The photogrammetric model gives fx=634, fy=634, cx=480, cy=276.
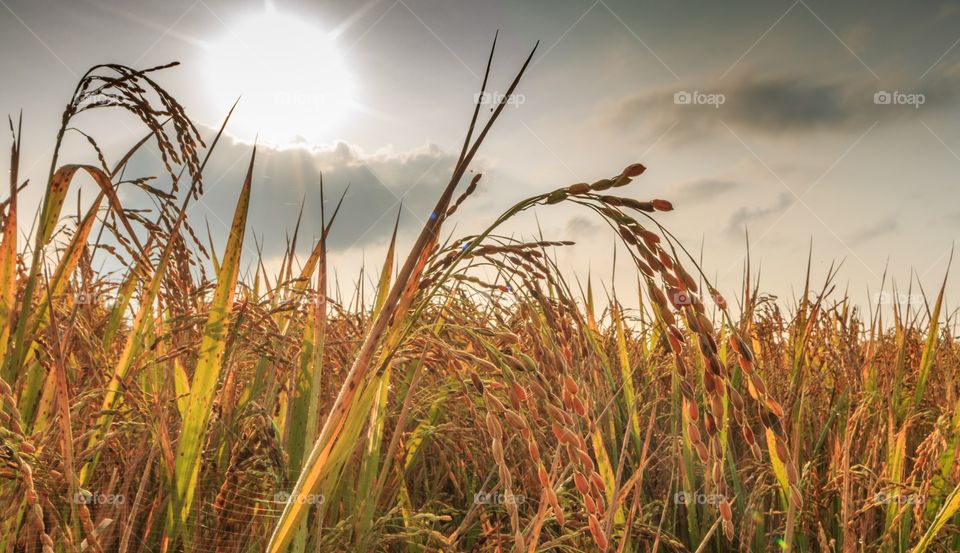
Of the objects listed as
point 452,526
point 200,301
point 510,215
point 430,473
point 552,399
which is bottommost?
point 452,526

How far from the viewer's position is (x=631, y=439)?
274cm

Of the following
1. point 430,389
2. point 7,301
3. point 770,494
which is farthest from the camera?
point 770,494

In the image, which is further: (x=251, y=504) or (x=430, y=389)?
(x=430, y=389)

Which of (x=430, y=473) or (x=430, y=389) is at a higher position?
(x=430, y=389)

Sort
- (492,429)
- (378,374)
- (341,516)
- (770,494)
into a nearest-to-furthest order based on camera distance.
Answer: (492,429) → (378,374) → (341,516) → (770,494)

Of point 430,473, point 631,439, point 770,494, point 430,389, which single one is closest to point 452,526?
point 430,473

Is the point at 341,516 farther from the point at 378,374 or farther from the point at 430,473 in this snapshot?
the point at 378,374

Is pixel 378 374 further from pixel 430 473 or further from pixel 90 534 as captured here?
pixel 430 473

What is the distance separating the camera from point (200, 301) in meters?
2.64

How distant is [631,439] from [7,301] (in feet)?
7.55

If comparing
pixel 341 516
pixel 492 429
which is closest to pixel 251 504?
pixel 341 516

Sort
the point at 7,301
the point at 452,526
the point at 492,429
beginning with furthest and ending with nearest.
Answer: the point at 452,526 → the point at 7,301 → the point at 492,429

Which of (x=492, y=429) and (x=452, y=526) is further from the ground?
(x=492, y=429)

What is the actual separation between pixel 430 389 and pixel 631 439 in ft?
3.27
